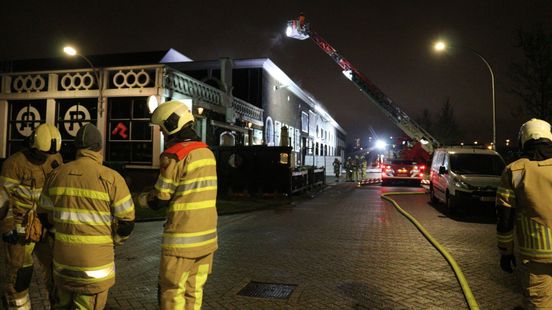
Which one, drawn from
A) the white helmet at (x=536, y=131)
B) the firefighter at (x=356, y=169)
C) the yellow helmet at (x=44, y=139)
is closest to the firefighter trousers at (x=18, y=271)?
the yellow helmet at (x=44, y=139)

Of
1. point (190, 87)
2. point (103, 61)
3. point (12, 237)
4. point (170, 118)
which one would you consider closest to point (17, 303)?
point (12, 237)

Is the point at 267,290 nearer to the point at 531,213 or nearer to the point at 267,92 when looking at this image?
the point at 531,213

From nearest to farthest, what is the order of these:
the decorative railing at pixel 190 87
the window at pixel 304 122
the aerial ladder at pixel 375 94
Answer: the decorative railing at pixel 190 87
the aerial ladder at pixel 375 94
the window at pixel 304 122

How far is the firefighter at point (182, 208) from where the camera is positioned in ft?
9.53

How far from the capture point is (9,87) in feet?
61.3

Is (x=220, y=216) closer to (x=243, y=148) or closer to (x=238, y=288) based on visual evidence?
(x=243, y=148)

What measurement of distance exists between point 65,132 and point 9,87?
3.69 meters

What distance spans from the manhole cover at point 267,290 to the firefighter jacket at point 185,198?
2.01 metres

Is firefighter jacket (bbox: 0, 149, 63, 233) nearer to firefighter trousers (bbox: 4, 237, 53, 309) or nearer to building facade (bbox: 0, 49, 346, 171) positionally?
firefighter trousers (bbox: 4, 237, 53, 309)

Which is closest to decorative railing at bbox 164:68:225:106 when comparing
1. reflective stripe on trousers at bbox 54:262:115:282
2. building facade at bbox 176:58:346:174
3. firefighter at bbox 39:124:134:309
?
building facade at bbox 176:58:346:174

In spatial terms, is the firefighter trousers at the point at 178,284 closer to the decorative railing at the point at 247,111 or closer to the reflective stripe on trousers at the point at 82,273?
the reflective stripe on trousers at the point at 82,273

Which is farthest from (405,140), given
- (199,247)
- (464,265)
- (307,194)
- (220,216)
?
(199,247)

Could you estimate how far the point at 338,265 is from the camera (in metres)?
6.18

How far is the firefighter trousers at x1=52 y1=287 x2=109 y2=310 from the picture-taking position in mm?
2828
